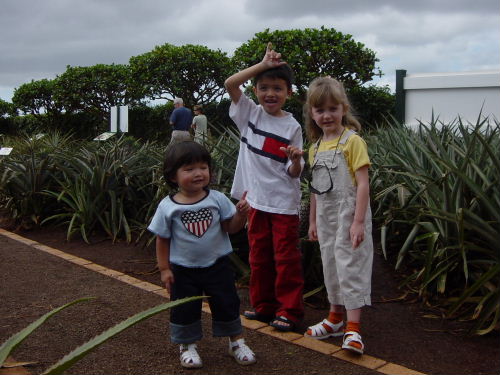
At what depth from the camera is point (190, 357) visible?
9.46ft

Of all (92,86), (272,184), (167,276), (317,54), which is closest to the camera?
(167,276)

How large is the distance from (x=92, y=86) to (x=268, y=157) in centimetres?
2281

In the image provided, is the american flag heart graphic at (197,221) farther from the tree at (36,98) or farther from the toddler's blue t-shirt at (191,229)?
the tree at (36,98)

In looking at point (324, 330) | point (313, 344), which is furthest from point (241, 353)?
point (324, 330)

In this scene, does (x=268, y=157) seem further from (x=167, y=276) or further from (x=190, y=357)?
(x=190, y=357)

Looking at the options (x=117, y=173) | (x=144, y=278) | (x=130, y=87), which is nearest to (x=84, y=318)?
(x=144, y=278)

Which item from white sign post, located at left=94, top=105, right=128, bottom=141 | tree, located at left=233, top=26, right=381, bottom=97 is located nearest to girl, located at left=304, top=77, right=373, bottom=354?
white sign post, located at left=94, top=105, right=128, bottom=141

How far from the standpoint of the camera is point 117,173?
626 centimetres

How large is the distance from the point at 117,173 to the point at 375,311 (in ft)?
11.6

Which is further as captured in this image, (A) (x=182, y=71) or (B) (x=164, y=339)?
(A) (x=182, y=71)

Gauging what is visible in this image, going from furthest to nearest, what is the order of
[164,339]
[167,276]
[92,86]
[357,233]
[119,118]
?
[92,86] → [119,118] → [164,339] → [357,233] → [167,276]

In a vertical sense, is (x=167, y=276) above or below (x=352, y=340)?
above

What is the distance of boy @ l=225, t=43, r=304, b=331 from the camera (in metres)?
3.37

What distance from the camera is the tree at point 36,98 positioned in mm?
25781
